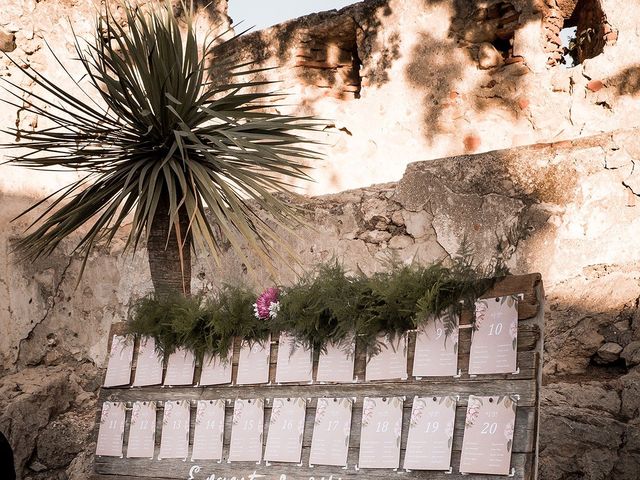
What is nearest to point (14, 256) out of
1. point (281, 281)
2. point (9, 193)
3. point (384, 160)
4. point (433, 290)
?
point (9, 193)

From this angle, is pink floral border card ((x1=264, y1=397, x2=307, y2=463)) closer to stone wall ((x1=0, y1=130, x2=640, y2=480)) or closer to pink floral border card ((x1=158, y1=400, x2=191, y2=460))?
pink floral border card ((x1=158, y1=400, x2=191, y2=460))

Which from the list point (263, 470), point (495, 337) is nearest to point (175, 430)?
point (263, 470)

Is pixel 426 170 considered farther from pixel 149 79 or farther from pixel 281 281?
pixel 149 79

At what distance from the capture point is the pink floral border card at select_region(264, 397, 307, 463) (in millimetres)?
3189

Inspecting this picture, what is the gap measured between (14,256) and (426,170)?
3543 millimetres

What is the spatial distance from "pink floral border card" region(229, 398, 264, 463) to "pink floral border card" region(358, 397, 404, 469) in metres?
0.53

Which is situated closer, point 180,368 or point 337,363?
point 337,363

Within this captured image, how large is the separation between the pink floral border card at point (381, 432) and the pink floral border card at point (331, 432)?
3.0 inches

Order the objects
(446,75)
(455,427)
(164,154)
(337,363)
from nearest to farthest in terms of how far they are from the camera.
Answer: (455,427) < (337,363) < (164,154) < (446,75)

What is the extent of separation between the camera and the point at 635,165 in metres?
4.60

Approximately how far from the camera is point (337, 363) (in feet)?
10.4

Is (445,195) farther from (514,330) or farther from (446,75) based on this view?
(446,75)

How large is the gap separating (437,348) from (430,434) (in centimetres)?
30

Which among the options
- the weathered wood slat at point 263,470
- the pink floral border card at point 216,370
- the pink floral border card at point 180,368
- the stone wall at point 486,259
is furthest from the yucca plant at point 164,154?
the weathered wood slat at point 263,470
